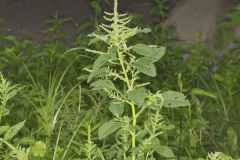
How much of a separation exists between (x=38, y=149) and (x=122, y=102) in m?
0.82

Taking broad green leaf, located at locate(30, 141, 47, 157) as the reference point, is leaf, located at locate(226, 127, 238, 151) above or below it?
below

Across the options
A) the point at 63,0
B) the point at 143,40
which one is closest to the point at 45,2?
the point at 63,0

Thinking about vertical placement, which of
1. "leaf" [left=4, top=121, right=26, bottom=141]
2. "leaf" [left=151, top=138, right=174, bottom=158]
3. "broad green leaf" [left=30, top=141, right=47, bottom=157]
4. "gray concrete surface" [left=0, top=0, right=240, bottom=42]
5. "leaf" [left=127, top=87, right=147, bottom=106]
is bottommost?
"broad green leaf" [left=30, top=141, right=47, bottom=157]


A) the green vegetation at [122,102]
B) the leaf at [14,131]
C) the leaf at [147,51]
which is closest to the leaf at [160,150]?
the green vegetation at [122,102]

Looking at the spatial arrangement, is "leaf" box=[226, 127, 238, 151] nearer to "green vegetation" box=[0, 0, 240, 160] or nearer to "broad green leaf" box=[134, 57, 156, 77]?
"green vegetation" box=[0, 0, 240, 160]

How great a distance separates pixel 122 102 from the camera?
74.5 inches

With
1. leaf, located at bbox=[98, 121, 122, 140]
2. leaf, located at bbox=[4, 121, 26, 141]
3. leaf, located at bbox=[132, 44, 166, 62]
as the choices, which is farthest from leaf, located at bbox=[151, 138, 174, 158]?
leaf, located at bbox=[4, 121, 26, 141]

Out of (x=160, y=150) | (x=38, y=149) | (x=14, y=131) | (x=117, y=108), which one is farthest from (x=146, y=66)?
(x=38, y=149)

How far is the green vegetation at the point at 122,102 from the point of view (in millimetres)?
1860

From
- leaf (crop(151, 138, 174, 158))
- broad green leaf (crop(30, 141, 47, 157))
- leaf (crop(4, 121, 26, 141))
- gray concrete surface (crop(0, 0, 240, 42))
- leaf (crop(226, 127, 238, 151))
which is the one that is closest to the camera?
leaf (crop(151, 138, 174, 158))

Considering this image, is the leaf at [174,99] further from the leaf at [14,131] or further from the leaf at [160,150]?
the leaf at [14,131]

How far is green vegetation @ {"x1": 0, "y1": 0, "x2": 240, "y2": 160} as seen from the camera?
1860 millimetres

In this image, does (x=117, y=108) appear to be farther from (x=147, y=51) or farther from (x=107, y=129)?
(x=147, y=51)

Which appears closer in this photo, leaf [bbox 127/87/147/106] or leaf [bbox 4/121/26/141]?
leaf [bbox 127/87/147/106]
